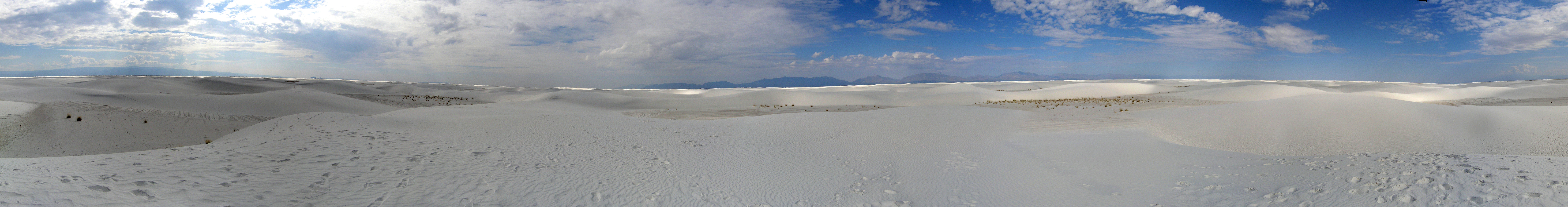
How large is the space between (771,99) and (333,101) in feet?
49.4

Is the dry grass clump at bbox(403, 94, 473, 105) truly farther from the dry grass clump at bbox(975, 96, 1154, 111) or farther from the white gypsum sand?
the dry grass clump at bbox(975, 96, 1154, 111)

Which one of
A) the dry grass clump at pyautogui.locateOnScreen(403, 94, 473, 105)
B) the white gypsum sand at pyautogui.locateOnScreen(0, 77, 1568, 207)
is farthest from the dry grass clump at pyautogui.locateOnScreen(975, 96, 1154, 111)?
the dry grass clump at pyautogui.locateOnScreen(403, 94, 473, 105)

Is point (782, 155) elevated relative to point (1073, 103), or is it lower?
lower

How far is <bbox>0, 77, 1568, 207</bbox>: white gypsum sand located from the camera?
510 centimetres

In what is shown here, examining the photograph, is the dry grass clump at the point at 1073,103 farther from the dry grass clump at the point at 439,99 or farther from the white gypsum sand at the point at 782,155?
the dry grass clump at the point at 439,99

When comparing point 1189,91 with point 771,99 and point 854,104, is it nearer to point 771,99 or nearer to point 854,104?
point 854,104

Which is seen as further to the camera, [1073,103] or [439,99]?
[439,99]

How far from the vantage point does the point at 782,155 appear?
8680 mm

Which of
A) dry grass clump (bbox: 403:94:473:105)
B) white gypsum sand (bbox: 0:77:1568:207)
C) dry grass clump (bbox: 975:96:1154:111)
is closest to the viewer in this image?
white gypsum sand (bbox: 0:77:1568:207)

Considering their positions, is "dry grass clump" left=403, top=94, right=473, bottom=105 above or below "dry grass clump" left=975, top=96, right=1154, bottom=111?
below

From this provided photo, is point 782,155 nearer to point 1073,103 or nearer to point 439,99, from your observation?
point 1073,103

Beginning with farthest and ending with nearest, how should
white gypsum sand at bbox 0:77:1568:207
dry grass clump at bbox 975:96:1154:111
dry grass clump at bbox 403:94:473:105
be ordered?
dry grass clump at bbox 403:94:473:105, dry grass clump at bbox 975:96:1154:111, white gypsum sand at bbox 0:77:1568:207

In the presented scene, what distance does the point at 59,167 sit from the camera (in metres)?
5.09

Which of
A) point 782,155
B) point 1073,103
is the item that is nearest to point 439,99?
point 782,155
